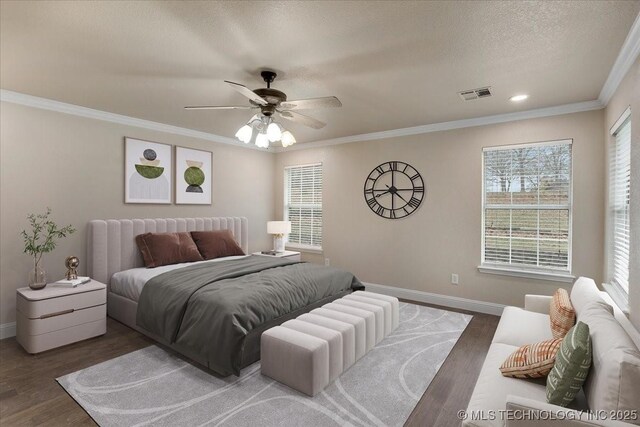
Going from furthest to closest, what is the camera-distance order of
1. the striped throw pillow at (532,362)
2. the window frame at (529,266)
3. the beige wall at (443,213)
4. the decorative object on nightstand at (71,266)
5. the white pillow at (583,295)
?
1. the window frame at (529,266)
2. the beige wall at (443,213)
3. the decorative object on nightstand at (71,266)
4. the white pillow at (583,295)
5. the striped throw pillow at (532,362)

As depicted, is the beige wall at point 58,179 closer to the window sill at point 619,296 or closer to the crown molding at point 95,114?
the crown molding at point 95,114

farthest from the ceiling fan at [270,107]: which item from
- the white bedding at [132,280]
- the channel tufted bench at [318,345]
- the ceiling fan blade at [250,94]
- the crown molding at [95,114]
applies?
the crown molding at [95,114]

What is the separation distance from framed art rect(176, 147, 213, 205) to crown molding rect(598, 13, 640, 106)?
192 inches

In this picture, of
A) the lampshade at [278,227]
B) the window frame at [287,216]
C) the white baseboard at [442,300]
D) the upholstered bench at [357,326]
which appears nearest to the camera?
the upholstered bench at [357,326]

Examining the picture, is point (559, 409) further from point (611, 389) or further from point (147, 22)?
point (147, 22)

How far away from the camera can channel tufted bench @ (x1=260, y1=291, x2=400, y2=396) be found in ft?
7.48

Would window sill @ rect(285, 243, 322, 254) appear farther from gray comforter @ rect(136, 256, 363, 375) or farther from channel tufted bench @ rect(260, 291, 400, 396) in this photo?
channel tufted bench @ rect(260, 291, 400, 396)

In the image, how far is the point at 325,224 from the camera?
5.67 metres

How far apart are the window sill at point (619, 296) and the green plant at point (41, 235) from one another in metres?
5.17

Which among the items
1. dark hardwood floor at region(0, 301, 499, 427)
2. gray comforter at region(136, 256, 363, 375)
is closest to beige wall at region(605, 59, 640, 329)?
dark hardwood floor at region(0, 301, 499, 427)

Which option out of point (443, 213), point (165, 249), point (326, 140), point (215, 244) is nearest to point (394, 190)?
point (443, 213)

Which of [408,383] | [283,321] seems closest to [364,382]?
[408,383]

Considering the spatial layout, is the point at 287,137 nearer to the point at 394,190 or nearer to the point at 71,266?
the point at 394,190

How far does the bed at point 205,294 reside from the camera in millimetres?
2544
